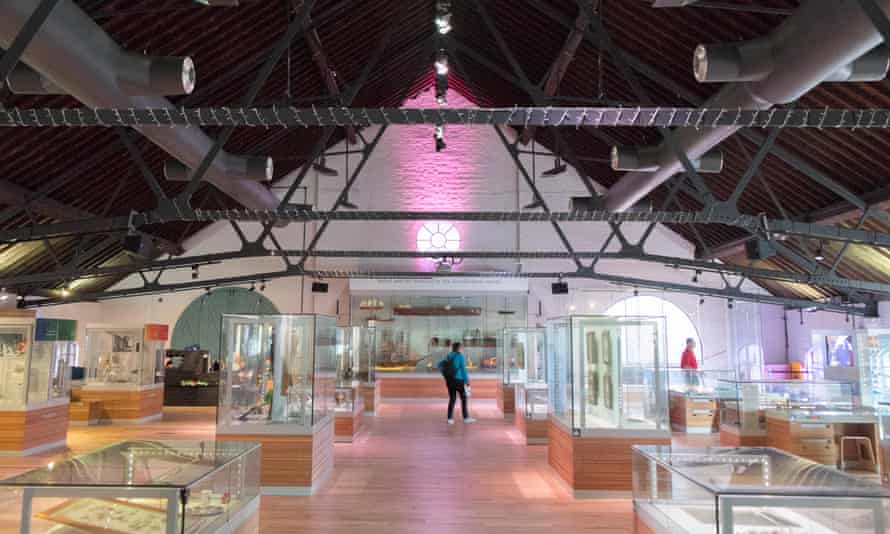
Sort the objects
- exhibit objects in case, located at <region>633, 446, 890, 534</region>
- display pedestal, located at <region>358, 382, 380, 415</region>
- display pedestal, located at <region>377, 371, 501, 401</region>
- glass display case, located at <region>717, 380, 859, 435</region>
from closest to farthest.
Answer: exhibit objects in case, located at <region>633, 446, 890, 534</region>
glass display case, located at <region>717, 380, 859, 435</region>
display pedestal, located at <region>358, 382, 380, 415</region>
display pedestal, located at <region>377, 371, 501, 401</region>

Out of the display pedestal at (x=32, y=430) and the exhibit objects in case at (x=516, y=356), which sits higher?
the exhibit objects in case at (x=516, y=356)

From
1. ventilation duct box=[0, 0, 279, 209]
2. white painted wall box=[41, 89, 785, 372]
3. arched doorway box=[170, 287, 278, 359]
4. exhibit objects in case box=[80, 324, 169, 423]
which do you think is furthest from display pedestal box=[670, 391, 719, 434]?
arched doorway box=[170, 287, 278, 359]

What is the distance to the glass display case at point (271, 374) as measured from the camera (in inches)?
290

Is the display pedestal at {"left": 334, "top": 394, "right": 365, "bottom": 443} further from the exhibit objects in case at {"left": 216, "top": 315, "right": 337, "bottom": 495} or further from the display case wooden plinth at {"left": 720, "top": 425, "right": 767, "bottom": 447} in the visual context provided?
the display case wooden plinth at {"left": 720, "top": 425, "right": 767, "bottom": 447}

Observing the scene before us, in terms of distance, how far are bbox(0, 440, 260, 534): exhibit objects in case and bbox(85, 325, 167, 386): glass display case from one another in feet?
36.4

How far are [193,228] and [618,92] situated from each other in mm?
12438

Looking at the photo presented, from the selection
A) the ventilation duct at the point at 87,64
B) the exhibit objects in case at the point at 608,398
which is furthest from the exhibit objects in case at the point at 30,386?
the exhibit objects in case at the point at 608,398

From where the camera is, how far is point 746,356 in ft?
62.1

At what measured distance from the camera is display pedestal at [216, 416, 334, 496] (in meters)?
7.21

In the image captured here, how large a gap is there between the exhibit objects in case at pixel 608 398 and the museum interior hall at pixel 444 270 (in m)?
0.04

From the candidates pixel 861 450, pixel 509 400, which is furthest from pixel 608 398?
pixel 509 400

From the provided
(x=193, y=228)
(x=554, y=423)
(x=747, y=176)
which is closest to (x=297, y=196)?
(x=193, y=228)

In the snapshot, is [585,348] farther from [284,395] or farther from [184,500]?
[184,500]

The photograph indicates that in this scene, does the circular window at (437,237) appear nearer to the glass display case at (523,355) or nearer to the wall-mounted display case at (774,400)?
the glass display case at (523,355)
